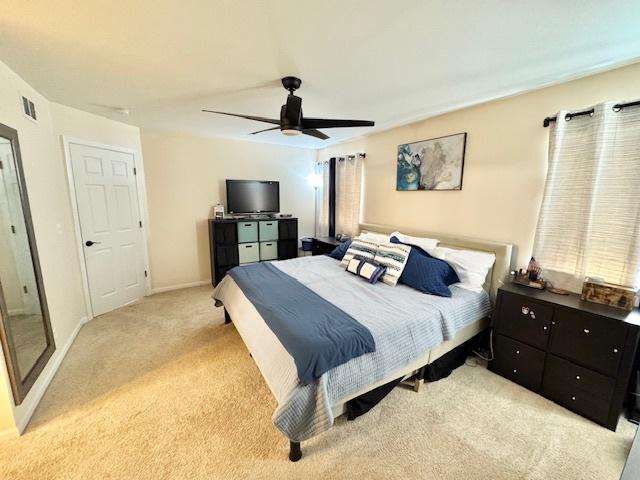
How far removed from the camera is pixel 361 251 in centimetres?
300

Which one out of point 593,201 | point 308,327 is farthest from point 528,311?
point 308,327

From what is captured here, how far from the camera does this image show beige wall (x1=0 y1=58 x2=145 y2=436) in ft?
6.09

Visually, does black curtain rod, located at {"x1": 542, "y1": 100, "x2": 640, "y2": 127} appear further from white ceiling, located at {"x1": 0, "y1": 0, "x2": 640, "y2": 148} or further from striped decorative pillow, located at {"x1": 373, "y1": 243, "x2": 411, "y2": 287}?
striped decorative pillow, located at {"x1": 373, "y1": 243, "x2": 411, "y2": 287}

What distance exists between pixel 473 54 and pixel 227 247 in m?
3.78

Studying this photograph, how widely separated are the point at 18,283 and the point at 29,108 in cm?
149

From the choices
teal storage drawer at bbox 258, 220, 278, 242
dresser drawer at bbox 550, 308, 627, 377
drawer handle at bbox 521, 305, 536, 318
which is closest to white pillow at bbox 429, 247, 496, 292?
drawer handle at bbox 521, 305, 536, 318

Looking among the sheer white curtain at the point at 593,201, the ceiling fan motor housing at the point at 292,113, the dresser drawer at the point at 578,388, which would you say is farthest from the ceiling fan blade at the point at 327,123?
the dresser drawer at the point at 578,388

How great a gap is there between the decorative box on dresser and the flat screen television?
3638 mm

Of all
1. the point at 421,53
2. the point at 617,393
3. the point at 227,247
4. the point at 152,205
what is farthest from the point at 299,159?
the point at 617,393

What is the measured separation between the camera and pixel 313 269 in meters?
2.98

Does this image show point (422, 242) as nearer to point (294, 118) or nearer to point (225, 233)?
point (294, 118)

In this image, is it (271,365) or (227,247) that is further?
(227,247)

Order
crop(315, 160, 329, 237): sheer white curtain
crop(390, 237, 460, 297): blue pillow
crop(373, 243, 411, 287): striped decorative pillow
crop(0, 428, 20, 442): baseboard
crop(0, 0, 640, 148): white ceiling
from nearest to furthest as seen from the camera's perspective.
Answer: crop(0, 0, 640, 148): white ceiling → crop(0, 428, 20, 442): baseboard → crop(390, 237, 460, 297): blue pillow → crop(373, 243, 411, 287): striped decorative pillow → crop(315, 160, 329, 237): sheer white curtain

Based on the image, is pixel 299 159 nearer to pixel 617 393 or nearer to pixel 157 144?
pixel 157 144
